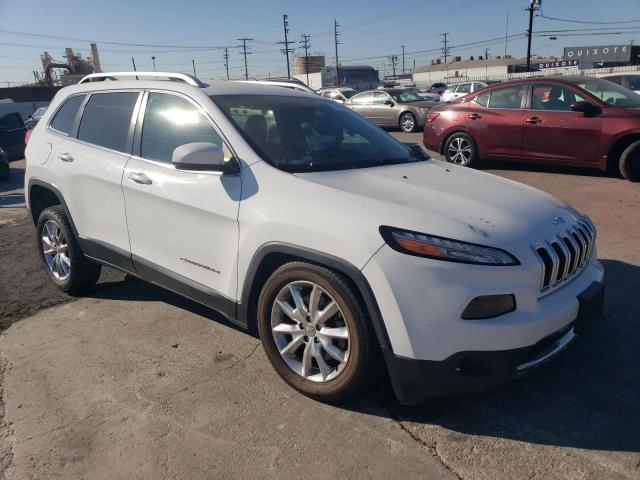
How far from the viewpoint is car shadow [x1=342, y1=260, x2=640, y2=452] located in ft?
8.11

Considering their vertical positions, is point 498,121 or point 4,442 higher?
point 498,121

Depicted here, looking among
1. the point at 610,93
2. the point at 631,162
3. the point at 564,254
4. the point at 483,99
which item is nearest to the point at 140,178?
the point at 564,254

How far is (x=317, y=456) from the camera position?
240 cm

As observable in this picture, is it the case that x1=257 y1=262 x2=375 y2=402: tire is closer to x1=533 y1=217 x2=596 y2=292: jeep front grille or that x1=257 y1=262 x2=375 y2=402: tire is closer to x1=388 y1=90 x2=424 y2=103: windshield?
x1=533 y1=217 x2=596 y2=292: jeep front grille

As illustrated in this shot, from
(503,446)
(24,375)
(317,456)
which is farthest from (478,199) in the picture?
(24,375)

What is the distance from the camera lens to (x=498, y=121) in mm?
8633

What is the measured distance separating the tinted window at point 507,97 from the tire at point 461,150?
71 cm

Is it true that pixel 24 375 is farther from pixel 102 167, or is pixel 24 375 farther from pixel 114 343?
pixel 102 167

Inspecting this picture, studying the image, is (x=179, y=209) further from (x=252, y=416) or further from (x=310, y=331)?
(x=252, y=416)

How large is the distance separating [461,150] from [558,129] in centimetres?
180

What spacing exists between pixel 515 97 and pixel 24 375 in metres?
8.03

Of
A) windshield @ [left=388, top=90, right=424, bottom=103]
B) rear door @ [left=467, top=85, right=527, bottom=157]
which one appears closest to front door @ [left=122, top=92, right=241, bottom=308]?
rear door @ [left=467, top=85, right=527, bottom=157]

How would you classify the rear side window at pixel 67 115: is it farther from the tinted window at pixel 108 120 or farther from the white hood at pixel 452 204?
the white hood at pixel 452 204

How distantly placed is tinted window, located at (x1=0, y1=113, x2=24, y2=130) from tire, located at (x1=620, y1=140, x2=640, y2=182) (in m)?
15.3
